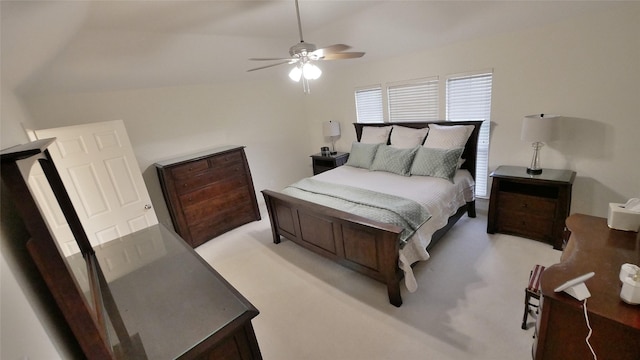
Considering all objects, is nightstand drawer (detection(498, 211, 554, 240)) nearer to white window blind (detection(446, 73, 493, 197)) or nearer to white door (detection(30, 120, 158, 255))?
white window blind (detection(446, 73, 493, 197))

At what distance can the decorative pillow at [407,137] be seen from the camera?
3.41 m

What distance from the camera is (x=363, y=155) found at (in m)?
3.64

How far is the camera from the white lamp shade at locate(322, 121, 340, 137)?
4.44m

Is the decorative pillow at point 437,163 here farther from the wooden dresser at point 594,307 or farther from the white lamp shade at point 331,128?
the white lamp shade at point 331,128

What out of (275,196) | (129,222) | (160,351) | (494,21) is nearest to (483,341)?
(160,351)

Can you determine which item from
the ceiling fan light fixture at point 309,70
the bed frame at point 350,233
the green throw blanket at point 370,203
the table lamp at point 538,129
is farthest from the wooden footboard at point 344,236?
the table lamp at point 538,129

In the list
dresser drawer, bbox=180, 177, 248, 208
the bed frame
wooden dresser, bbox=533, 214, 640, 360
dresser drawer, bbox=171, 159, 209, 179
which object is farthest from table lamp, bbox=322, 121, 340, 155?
wooden dresser, bbox=533, 214, 640, 360

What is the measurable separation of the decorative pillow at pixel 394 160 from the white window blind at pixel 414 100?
67 cm

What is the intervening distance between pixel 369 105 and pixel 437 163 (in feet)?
5.40

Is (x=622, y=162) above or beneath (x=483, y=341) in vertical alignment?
above

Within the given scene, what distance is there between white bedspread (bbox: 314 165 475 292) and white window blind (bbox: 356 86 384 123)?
111 centimetres

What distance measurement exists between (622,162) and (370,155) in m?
2.40

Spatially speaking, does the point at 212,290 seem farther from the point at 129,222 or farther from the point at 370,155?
the point at 370,155

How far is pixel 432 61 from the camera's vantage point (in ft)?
10.9
